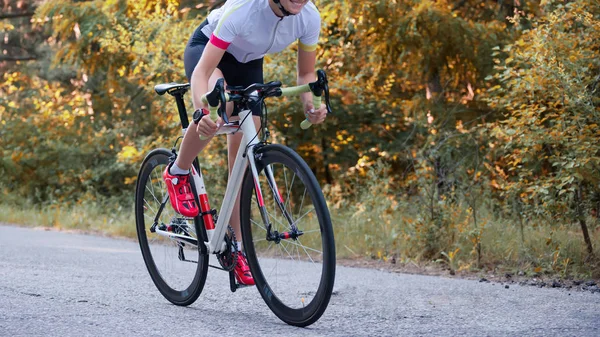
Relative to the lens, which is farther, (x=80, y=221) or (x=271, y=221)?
(x=80, y=221)

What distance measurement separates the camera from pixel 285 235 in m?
4.04

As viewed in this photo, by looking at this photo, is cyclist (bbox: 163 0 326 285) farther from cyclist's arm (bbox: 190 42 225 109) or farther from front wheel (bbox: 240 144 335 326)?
front wheel (bbox: 240 144 335 326)

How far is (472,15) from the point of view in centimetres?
1209

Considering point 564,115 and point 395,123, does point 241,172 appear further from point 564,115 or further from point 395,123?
point 395,123

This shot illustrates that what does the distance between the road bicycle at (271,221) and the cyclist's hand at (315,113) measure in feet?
0.20

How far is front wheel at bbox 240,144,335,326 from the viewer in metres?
3.86

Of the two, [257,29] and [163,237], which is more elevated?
[257,29]

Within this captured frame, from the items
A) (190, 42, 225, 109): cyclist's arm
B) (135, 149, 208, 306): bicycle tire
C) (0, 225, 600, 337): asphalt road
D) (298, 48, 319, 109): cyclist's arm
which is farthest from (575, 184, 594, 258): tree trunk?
(190, 42, 225, 109): cyclist's arm

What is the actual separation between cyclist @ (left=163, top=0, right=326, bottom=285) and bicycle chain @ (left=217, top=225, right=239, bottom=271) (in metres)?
0.03

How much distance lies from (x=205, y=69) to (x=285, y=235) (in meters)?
0.91

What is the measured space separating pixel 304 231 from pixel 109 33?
1017cm

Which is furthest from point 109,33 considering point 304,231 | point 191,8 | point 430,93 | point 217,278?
point 304,231

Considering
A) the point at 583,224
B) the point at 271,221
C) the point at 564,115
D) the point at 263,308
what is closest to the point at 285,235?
the point at 271,221

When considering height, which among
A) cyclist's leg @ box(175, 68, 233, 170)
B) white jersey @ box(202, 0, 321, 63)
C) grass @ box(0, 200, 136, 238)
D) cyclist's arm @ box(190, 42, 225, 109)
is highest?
white jersey @ box(202, 0, 321, 63)
